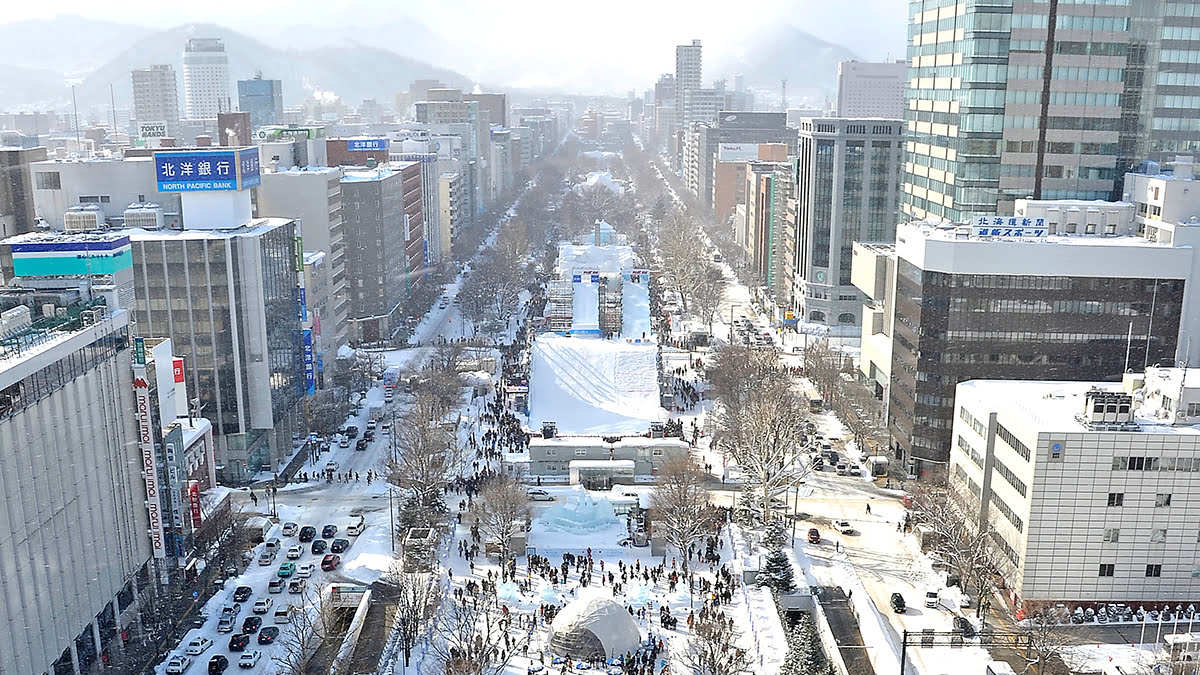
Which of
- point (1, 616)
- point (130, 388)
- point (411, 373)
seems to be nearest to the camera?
point (1, 616)

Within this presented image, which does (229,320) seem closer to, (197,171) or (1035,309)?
(197,171)

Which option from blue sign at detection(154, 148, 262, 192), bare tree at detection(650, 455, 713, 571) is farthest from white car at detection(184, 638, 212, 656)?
blue sign at detection(154, 148, 262, 192)

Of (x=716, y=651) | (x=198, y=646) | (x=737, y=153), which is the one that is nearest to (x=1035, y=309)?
(x=716, y=651)

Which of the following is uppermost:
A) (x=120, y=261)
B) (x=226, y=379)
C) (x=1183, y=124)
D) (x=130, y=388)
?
(x=1183, y=124)

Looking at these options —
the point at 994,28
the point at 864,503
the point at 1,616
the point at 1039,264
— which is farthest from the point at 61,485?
the point at 994,28

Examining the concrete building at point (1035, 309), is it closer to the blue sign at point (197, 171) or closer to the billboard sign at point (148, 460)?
the billboard sign at point (148, 460)

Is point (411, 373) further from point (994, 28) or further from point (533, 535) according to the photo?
point (994, 28)
